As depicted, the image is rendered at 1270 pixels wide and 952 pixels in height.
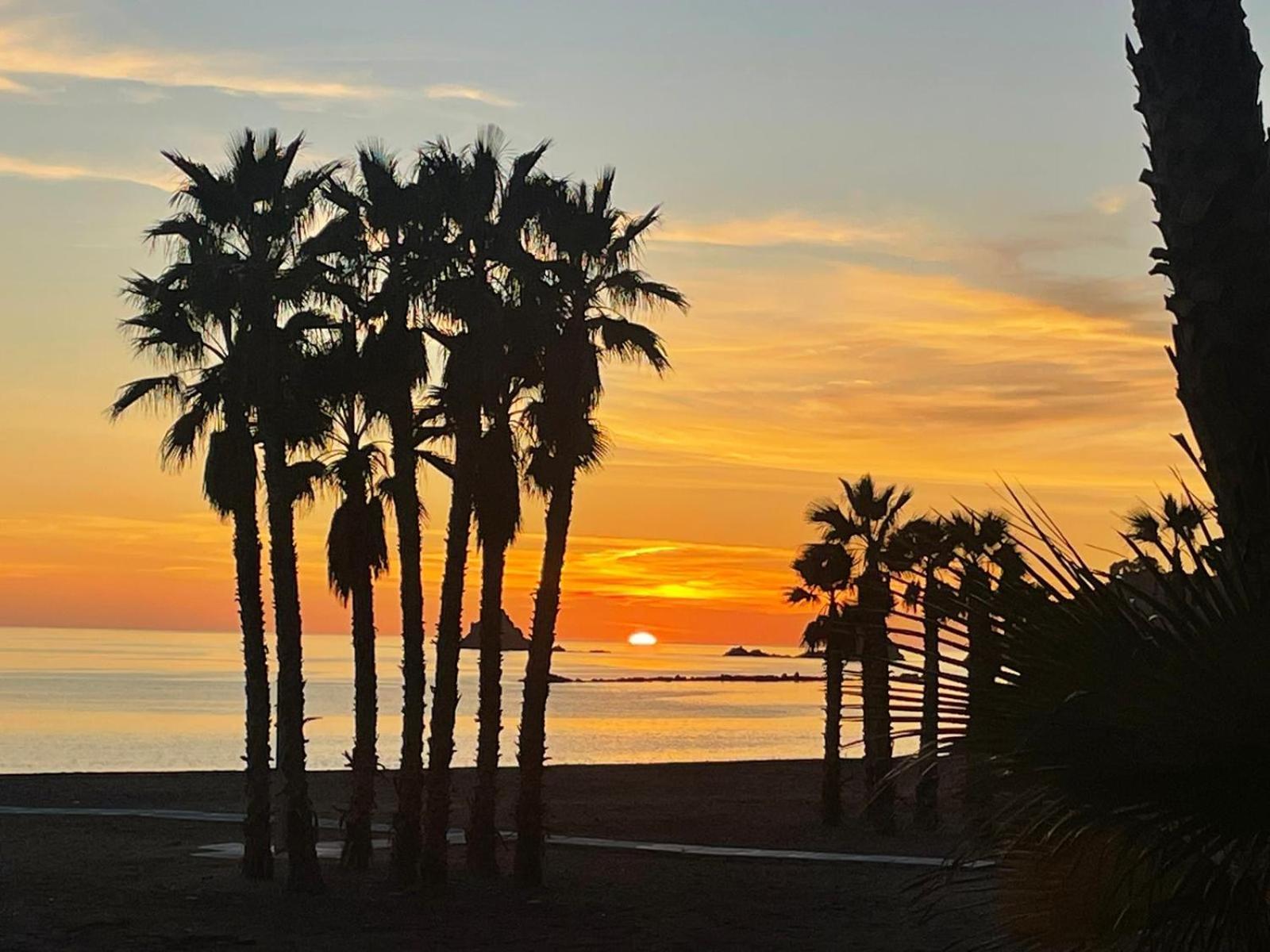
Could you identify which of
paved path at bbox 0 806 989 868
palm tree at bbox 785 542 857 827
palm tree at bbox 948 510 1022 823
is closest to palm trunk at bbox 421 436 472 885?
paved path at bbox 0 806 989 868

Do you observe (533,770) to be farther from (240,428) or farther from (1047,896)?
(1047,896)

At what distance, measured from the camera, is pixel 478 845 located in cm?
3094

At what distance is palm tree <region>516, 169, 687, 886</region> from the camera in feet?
97.1

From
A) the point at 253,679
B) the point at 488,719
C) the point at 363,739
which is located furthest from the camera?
the point at 363,739

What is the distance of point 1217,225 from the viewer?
20.7ft

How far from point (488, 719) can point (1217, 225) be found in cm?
2506

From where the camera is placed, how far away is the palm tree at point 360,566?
102 ft

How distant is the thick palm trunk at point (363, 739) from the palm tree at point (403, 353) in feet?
3.46

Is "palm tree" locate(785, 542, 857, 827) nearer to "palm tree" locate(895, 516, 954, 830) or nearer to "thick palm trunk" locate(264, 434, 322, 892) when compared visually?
"thick palm trunk" locate(264, 434, 322, 892)

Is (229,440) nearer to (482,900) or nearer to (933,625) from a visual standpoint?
(482,900)

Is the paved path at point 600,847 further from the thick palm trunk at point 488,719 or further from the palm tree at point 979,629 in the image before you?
the palm tree at point 979,629

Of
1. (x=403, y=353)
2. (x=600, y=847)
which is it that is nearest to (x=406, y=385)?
(x=403, y=353)

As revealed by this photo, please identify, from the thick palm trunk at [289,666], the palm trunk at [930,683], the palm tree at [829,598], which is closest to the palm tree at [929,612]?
the palm trunk at [930,683]

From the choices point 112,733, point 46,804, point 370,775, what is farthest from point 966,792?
point 112,733
